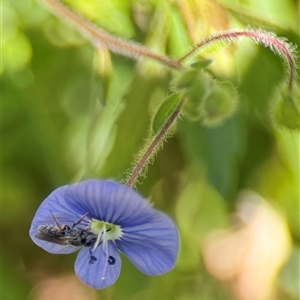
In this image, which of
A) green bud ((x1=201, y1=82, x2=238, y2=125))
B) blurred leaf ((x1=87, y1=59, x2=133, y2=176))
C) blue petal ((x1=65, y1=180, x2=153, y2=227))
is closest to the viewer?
blue petal ((x1=65, y1=180, x2=153, y2=227))

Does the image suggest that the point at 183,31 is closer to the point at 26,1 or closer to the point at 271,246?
the point at 26,1

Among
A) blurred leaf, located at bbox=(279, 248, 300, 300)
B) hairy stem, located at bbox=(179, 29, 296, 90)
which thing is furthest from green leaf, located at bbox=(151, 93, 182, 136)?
blurred leaf, located at bbox=(279, 248, 300, 300)

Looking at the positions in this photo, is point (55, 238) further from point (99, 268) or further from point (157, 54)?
point (157, 54)

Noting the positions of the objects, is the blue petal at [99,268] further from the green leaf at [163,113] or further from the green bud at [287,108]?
the green bud at [287,108]

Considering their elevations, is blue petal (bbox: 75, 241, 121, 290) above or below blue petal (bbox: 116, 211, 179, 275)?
below

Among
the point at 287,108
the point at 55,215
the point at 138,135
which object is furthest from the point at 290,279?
the point at 55,215

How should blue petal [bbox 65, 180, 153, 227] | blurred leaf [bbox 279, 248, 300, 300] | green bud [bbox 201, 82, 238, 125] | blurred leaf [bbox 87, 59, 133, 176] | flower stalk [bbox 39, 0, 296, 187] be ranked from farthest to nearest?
blurred leaf [bbox 279, 248, 300, 300]
blurred leaf [bbox 87, 59, 133, 176]
green bud [bbox 201, 82, 238, 125]
flower stalk [bbox 39, 0, 296, 187]
blue petal [bbox 65, 180, 153, 227]

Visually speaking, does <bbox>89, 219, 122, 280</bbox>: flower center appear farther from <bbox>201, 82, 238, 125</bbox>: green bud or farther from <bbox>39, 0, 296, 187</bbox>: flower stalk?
<bbox>201, 82, 238, 125</bbox>: green bud
